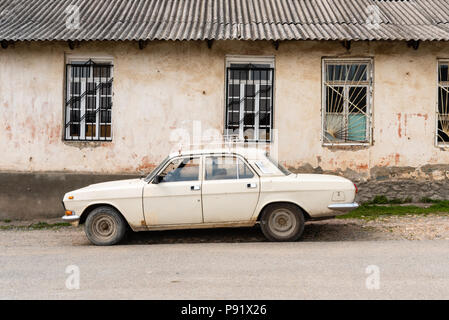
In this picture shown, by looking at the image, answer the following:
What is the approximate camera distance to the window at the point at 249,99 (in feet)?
37.0

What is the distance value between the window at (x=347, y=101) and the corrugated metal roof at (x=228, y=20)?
0.91 meters

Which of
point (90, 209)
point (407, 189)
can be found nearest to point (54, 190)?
point (90, 209)

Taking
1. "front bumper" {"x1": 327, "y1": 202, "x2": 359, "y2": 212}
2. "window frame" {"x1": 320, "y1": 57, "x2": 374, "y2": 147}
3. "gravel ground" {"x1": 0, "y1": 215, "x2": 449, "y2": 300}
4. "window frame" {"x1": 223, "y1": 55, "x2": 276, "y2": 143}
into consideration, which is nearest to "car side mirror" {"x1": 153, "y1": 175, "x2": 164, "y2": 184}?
"gravel ground" {"x1": 0, "y1": 215, "x2": 449, "y2": 300}

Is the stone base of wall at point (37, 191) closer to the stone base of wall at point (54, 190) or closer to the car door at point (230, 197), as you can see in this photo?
the stone base of wall at point (54, 190)

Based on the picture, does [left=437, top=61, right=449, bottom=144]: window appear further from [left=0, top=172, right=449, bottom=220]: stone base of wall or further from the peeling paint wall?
[left=0, top=172, right=449, bottom=220]: stone base of wall

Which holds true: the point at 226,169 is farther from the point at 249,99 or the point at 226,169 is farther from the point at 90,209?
the point at 249,99

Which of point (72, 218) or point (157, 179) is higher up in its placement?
point (157, 179)

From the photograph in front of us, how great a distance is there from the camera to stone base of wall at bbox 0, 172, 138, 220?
11008 millimetres

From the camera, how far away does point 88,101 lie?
37.5 feet

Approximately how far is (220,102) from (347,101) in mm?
2965

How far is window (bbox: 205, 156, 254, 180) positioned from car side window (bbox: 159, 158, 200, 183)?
7.4 inches
